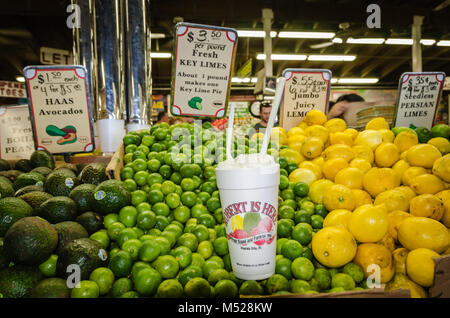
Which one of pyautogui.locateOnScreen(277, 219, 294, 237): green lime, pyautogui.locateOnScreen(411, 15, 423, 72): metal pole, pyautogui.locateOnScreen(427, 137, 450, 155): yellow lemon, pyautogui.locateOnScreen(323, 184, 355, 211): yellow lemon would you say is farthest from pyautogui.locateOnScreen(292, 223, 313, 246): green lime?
pyautogui.locateOnScreen(411, 15, 423, 72): metal pole

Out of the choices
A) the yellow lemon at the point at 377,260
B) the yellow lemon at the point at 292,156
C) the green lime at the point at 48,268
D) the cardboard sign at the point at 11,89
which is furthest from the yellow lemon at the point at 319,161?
the cardboard sign at the point at 11,89

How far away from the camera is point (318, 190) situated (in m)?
1.81

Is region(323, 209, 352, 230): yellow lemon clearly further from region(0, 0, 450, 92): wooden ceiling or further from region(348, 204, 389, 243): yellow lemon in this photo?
region(0, 0, 450, 92): wooden ceiling

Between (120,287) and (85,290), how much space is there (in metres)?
0.14

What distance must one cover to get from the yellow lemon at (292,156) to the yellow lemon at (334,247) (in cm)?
87

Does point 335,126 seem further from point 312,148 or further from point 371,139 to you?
point 312,148

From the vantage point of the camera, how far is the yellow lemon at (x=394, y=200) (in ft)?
5.29

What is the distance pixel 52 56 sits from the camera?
21.9 feet

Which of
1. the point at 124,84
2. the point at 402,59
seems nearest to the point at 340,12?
the point at 402,59

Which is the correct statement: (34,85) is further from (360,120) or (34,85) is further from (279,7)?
(360,120)

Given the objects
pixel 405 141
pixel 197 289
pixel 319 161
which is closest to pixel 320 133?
pixel 319 161

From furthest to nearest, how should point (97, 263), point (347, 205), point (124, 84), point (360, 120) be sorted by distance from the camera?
point (360, 120) → point (124, 84) → point (347, 205) → point (97, 263)

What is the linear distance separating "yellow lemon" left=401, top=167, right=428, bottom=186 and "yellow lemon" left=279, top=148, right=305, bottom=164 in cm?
69
